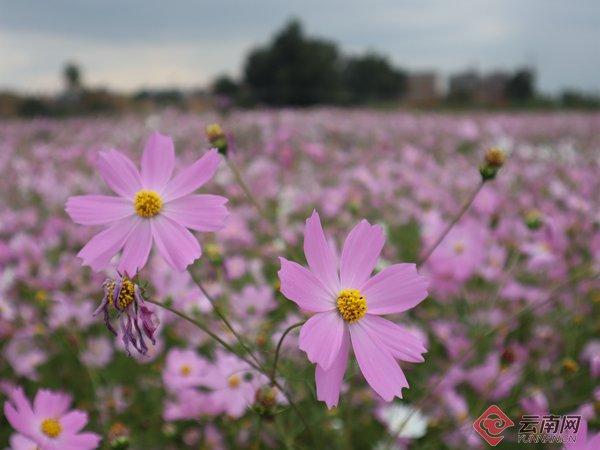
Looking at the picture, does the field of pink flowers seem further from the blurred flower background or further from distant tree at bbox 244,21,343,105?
distant tree at bbox 244,21,343,105

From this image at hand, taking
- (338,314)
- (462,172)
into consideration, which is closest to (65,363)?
(338,314)

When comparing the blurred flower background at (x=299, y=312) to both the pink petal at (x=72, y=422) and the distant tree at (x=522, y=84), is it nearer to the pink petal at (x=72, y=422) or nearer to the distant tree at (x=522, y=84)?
the pink petal at (x=72, y=422)

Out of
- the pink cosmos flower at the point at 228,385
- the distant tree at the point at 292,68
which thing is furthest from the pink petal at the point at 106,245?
the distant tree at the point at 292,68

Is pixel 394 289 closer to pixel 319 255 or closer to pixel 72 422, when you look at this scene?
pixel 319 255

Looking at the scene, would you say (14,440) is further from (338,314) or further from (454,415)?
(454,415)

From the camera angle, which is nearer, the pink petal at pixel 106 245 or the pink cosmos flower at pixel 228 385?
the pink petal at pixel 106 245
